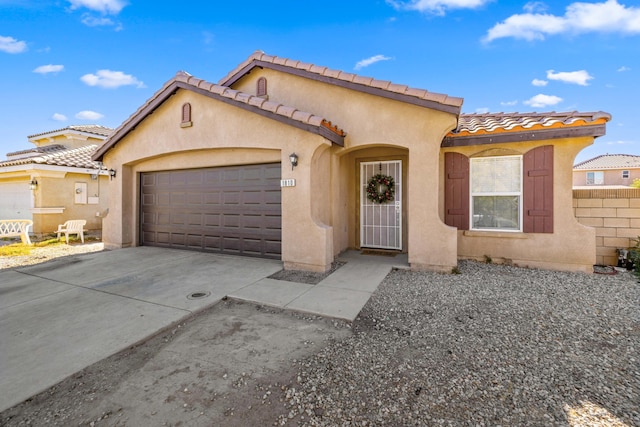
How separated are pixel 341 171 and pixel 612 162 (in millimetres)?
38379

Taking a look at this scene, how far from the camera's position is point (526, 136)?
584 cm

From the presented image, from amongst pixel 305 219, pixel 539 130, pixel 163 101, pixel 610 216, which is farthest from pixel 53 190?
pixel 610 216

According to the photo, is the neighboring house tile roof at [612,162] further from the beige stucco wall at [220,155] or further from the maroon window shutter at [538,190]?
the beige stucco wall at [220,155]

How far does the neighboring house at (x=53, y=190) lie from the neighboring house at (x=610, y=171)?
40.2 m

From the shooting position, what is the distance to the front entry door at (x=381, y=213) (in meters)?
7.82

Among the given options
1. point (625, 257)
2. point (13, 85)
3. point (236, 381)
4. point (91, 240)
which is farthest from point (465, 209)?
point (13, 85)

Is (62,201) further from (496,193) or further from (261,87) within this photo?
(496,193)

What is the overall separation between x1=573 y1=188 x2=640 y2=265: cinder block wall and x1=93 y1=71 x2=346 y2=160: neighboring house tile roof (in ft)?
19.8

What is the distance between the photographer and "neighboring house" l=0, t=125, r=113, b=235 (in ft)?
38.2

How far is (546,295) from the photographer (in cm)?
455

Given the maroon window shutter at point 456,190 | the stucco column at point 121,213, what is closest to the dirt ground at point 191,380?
the maroon window shutter at point 456,190

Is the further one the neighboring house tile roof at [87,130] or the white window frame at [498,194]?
the neighboring house tile roof at [87,130]

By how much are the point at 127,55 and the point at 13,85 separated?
842 cm

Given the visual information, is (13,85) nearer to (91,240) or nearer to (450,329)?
(91,240)
